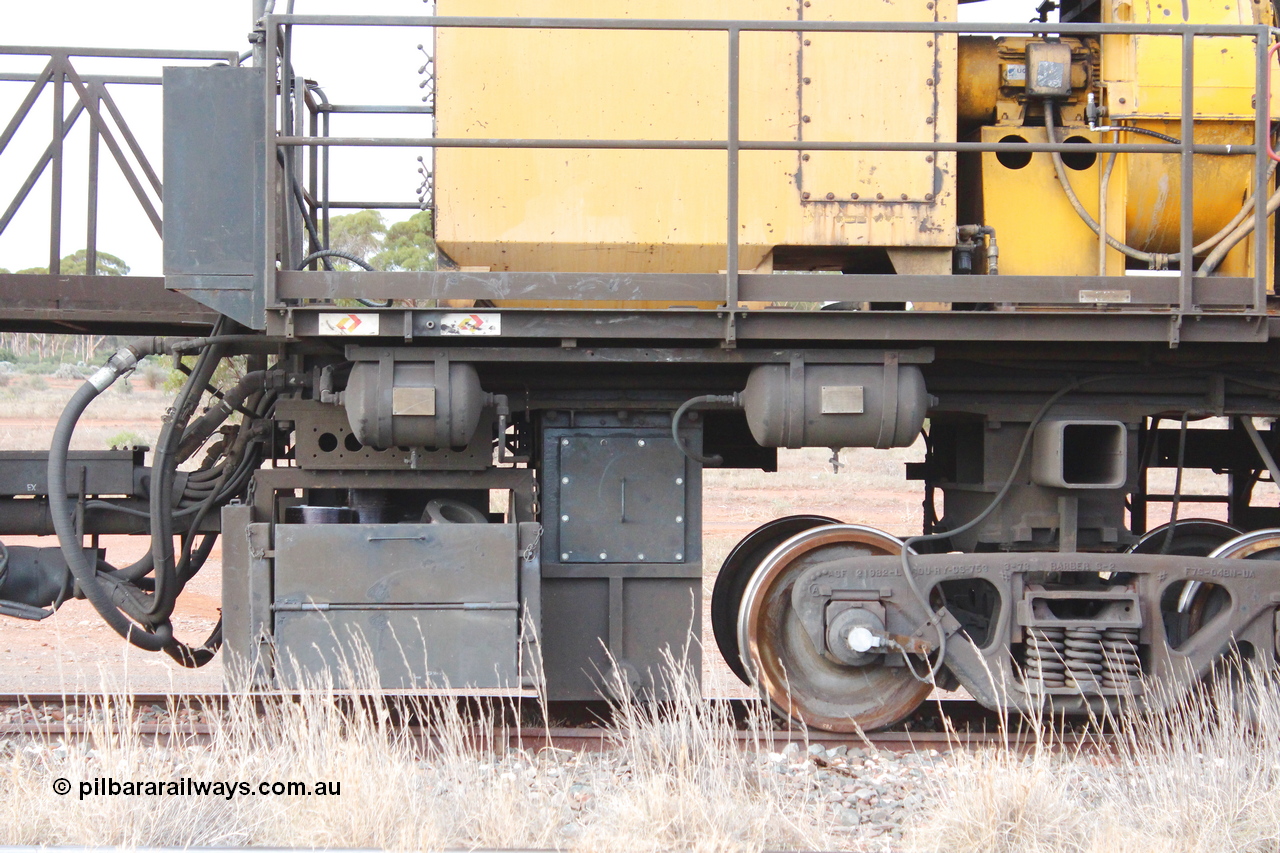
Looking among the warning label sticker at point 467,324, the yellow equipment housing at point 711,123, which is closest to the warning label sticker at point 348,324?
the warning label sticker at point 467,324

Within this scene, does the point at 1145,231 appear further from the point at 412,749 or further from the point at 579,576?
the point at 412,749

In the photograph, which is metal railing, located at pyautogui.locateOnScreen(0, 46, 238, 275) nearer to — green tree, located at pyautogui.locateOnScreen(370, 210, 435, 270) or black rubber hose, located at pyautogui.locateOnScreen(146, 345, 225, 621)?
black rubber hose, located at pyautogui.locateOnScreen(146, 345, 225, 621)

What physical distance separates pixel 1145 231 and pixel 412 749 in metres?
4.19

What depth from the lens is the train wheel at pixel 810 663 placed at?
5.08m

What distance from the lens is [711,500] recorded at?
1969cm

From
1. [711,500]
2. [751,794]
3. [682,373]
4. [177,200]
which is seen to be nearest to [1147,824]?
[751,794]

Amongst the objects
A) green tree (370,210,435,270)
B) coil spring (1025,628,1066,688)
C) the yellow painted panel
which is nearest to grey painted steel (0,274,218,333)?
the yellow painted panel

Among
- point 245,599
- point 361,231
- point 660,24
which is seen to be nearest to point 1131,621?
point 660,24

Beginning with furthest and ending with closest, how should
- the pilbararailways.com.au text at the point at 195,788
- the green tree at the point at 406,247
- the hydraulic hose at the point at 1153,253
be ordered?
the green tree at the point at 406,247 < the hydraulic hose at the point at 1153,253 < the pilbararailways.com.au text at the point at 195,788

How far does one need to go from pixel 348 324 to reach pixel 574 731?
7.05 ft

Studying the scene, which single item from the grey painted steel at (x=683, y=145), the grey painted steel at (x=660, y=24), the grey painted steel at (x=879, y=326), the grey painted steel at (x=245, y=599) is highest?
the grey painted steel at (x=660, y=24)

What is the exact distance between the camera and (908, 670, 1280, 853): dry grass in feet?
12.1

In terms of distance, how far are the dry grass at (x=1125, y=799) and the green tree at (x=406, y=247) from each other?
58.1ft

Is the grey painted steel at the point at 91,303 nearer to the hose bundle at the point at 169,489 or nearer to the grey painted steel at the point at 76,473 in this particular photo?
the hose bundle at the point at 169,489
